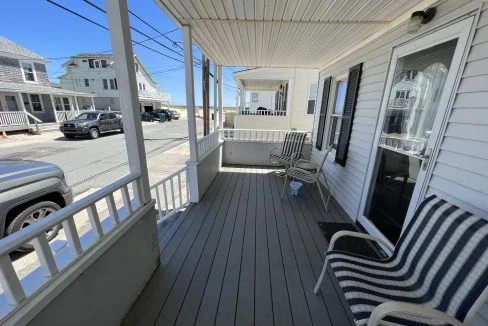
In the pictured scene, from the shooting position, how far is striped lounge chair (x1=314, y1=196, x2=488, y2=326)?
1.03 meters

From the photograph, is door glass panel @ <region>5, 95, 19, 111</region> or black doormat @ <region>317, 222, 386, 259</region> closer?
black doormat @ <region>317, 222, 386, 259</region>

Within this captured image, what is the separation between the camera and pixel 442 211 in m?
1.34

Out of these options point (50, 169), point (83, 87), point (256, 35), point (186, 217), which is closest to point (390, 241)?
point (186, 217)

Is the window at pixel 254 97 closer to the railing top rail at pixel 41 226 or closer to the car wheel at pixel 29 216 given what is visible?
the car wheel at pixel 29 216

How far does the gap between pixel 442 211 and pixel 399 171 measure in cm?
85

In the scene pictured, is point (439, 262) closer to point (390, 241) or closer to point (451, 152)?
point (451, 152)

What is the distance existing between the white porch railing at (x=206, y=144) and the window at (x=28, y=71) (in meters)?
13.4

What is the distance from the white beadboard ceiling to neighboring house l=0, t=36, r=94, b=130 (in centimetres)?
1177

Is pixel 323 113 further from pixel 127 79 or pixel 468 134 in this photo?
pixel 127 79

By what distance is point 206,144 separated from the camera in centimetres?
388

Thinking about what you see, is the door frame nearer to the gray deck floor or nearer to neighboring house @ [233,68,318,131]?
the gray deck floor

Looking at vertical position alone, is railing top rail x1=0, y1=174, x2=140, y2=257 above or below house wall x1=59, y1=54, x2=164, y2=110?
below

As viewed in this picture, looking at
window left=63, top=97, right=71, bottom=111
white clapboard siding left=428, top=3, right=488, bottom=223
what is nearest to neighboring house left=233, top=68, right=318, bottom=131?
white clapboard siding left=428, top=3, right=488, bottom=223

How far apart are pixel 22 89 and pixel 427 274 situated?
1566cm
